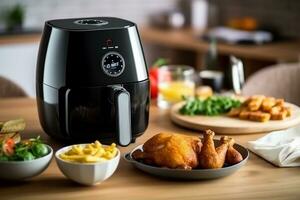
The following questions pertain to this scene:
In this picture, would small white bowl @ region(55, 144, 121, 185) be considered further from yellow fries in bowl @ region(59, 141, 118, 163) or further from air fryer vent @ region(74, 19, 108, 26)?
air fryer vent @ region(74, 19, 108, 26)

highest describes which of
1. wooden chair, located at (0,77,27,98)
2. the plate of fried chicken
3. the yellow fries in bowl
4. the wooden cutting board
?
the yellow fries in bowl

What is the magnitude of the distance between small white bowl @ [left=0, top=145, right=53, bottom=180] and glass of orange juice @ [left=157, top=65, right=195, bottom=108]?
2.68 feet

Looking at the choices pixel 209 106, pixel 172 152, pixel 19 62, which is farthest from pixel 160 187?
pixel 19 62

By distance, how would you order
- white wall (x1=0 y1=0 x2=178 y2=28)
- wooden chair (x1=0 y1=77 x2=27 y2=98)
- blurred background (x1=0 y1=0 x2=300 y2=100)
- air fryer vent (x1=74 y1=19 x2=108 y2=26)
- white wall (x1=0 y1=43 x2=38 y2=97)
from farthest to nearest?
white wall (x1=0 y1=0 x2=178 y2=28) < white wall (x1=0 y1=43 x2=38 y2=97) < blurred background (x1=0 y1=0 x2=300 y2=100) < wooden chair (x1=0 y1=77 x2=27 y2=98) < air fryer vent (x1=74 y1=19 x2=108 y2=26)

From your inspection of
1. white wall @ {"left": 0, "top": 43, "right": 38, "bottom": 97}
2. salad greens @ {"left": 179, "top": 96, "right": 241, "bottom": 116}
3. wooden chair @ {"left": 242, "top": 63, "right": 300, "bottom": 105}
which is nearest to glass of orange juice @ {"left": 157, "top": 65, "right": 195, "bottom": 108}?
salad greens @ {"left": 179, "top": 96, "right": 241, "bottom": 116}

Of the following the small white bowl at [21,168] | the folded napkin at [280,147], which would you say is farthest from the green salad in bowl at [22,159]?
the folded napkin at [280,147]

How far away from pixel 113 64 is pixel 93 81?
6 cm

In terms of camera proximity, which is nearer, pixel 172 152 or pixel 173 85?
pixel 172 152

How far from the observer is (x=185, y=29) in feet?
15.4

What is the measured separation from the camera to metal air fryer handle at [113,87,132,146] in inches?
63.2

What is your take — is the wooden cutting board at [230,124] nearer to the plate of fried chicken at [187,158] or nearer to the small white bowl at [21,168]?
the plate of fried chicken at [187,158]

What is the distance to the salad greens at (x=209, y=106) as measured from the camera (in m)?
1.99

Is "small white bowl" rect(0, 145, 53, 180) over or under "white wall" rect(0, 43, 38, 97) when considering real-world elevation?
over

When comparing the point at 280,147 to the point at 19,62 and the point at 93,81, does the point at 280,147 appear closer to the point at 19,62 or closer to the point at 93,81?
the point at 93,81
